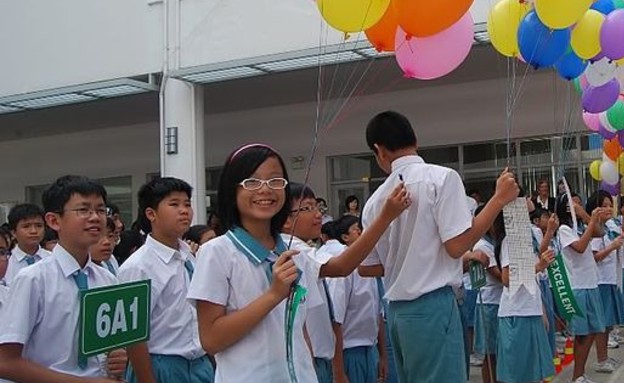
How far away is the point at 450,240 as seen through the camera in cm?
254

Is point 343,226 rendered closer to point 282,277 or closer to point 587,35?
point 587,35

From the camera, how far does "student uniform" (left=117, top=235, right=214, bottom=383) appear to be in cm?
275

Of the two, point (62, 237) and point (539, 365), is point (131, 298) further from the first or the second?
point (539, 365)

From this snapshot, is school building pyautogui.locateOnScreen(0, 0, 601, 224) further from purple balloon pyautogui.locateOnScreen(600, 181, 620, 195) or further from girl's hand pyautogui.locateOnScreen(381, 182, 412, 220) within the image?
girl's hand pyautogui.locateOnScreen(381, 182, 412, 220)

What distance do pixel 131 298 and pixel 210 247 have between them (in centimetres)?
51

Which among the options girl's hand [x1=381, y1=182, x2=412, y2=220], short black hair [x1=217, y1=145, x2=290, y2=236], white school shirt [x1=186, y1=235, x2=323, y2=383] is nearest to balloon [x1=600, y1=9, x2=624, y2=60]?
girl's hand [x1=381, y1=182, x2=412, y2=220]

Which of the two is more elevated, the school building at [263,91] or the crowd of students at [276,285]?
the school building at [263,91]

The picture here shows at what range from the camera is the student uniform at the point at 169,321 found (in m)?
2.75

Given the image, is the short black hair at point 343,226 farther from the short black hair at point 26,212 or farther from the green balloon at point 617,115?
the green balloon at point 617,115

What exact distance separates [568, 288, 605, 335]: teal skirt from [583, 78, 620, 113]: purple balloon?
139 centimetres

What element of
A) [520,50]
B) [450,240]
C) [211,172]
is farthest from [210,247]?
[211,172]

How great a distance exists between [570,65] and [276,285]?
340cm

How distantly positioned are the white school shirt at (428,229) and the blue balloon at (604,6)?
102 inches

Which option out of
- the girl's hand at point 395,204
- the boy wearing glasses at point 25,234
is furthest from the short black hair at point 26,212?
the girl's hand at point 395,204
